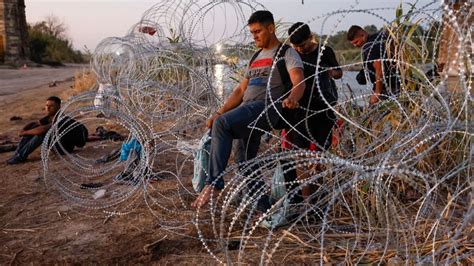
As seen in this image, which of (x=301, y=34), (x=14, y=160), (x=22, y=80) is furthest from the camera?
(x=22, y=80)

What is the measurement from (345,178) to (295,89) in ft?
2.47

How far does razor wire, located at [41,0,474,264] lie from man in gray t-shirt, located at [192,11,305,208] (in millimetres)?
142

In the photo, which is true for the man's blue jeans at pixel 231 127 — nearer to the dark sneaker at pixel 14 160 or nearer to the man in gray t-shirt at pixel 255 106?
the man in gray t-shirt at pixel 255 106

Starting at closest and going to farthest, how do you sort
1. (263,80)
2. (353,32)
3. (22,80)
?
(263,80), (353,32), (22,80)

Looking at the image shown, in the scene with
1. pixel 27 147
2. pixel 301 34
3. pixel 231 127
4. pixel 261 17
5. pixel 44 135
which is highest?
pixel 261 17

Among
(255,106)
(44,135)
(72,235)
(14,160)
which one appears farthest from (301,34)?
(14,160)

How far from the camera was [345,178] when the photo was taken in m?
3.15

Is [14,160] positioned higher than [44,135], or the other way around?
[44,135]

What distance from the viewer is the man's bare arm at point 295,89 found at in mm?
2922

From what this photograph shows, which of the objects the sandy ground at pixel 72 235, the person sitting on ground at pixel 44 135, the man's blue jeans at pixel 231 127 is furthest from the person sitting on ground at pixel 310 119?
the person sitting on ground at pixel 44 135

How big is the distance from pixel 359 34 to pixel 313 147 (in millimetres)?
1764

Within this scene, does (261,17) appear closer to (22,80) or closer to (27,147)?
(27,147)

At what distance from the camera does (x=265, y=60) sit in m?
3.21

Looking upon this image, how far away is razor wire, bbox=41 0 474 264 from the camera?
221 cm
